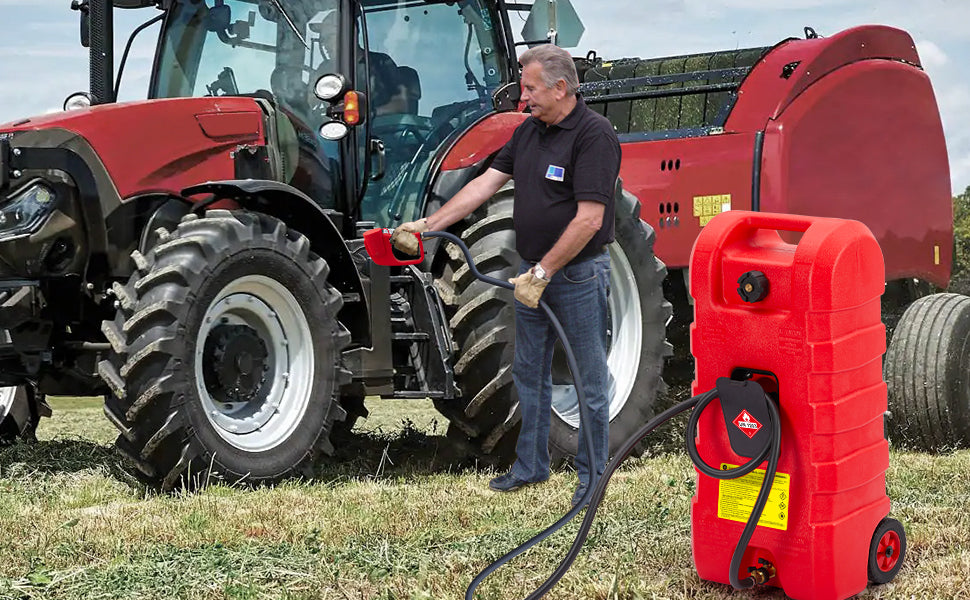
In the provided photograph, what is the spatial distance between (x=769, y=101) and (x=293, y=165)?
291cm

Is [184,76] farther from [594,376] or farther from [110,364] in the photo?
[594,376]

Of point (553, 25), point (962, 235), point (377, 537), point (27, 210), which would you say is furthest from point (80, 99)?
point (962, 235)

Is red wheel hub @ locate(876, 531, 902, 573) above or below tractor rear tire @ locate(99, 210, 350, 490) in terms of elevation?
below

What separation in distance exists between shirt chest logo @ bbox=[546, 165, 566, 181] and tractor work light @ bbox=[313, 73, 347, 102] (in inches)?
57.6

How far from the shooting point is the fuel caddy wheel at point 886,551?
13.0ft

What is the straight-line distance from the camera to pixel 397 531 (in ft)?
15.4

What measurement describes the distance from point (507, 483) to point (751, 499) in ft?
6.70

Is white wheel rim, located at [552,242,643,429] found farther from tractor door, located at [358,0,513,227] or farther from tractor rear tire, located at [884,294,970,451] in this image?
tractor rear tire, located at [884,294,970,451]

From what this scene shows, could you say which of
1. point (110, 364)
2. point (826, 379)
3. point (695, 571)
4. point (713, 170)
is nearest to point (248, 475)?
point (110, 364)

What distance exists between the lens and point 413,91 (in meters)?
6.94

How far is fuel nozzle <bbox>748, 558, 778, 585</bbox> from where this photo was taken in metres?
3.86

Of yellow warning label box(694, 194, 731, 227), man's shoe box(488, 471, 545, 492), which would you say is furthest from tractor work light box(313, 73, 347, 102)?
yellow warning label box(694, 194, 731, 227)

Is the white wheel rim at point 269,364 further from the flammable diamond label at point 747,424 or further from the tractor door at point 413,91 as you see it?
the flammable diamond label at point 747,424

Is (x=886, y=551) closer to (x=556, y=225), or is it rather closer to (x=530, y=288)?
(x=530, y=288)
